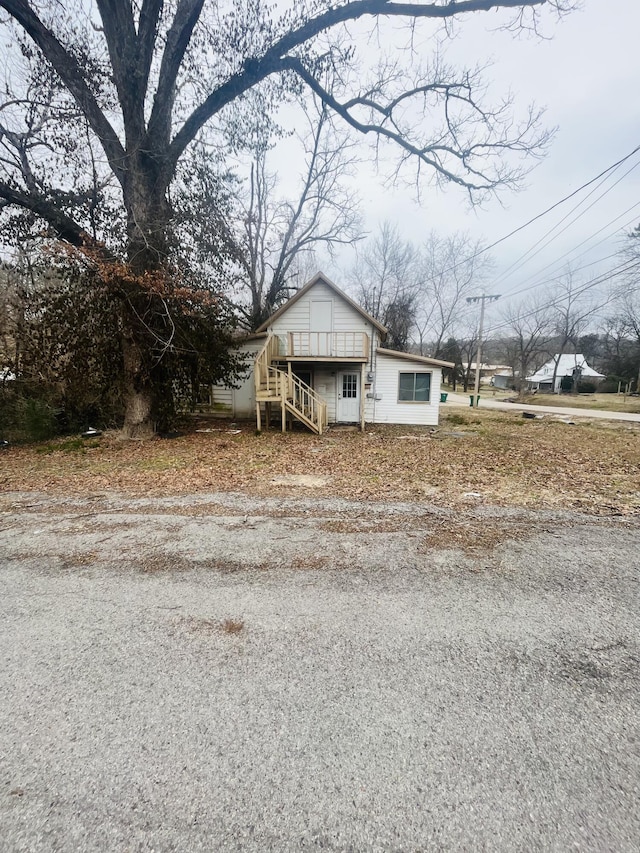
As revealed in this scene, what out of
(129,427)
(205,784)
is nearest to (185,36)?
(129,427)

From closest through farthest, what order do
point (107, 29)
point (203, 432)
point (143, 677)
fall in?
point (143, 677) → point (107, 29) → point (203, 432)

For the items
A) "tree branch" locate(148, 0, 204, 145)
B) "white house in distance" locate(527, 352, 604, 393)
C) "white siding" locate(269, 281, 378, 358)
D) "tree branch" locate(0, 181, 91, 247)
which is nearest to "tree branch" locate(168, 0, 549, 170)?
"tree branch" locate(148, 0, 204, 145)

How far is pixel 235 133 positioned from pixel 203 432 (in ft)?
30.6

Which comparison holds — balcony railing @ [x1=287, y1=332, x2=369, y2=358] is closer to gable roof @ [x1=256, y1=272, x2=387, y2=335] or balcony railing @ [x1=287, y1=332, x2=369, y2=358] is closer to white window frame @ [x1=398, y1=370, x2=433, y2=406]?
gable roof @ [x1=256, y1=272, x2=387, y2=335]

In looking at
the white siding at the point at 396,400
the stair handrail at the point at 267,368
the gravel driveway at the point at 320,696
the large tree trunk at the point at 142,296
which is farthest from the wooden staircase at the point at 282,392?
the gravel driveway at the point at 320,696

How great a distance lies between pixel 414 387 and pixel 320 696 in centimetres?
1314

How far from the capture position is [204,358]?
10633 millimetres

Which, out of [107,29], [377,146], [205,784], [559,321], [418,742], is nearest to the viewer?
[205,784]

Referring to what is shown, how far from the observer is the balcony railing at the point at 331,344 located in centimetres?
1284

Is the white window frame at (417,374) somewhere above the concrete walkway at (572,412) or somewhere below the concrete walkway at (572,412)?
above

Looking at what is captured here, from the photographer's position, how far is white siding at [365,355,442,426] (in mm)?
13992

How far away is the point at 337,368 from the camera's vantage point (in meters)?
13.9

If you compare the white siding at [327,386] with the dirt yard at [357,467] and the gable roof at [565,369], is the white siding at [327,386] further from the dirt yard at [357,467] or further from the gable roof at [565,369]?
the gable roof at [565,369]

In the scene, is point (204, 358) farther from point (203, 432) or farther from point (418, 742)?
point (418, 742)
